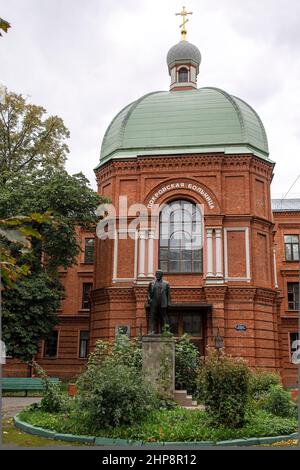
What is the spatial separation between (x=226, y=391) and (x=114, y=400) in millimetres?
2443

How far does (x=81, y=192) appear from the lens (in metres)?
24.5

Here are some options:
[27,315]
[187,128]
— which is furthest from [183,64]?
[27,315]

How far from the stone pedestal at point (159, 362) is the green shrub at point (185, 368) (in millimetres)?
2196

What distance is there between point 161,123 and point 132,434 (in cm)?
2072

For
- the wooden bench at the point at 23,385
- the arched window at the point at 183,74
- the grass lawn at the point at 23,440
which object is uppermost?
the arched window at the point at 183,74

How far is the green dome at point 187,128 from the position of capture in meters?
26.7

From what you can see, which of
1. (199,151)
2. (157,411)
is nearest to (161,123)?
(199,151)

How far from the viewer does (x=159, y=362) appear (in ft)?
46.7

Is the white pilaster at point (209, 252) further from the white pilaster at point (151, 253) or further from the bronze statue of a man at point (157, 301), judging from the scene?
the bronze statue of a man at point (157, 301)

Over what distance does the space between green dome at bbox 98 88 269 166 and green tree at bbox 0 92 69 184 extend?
3168 mm

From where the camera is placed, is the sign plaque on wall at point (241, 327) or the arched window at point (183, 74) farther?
the arched window at point (183, 74)

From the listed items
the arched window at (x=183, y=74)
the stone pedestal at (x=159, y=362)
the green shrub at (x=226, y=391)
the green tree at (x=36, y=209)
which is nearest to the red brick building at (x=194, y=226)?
the green tree at (x=36, y=209)

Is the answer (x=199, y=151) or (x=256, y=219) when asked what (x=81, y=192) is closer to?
(x=199, y=151)
